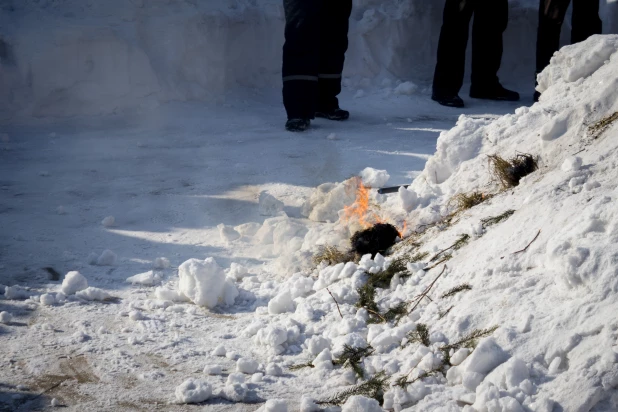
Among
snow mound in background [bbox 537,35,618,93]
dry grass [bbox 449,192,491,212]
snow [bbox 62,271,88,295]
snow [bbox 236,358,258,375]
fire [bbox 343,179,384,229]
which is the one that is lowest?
snow [bbox 62,271,88,295]

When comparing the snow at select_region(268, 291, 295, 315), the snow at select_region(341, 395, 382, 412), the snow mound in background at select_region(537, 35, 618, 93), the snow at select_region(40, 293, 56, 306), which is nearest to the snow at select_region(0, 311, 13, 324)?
the snow at select_region(40, 293, 56, 306)

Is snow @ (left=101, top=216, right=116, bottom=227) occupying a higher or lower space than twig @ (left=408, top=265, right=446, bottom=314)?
lower

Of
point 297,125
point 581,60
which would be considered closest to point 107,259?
point 581,60

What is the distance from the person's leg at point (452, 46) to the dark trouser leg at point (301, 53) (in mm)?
1742

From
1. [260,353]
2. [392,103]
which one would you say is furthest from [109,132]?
[260,353]

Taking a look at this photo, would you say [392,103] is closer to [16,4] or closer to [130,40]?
[130,40]

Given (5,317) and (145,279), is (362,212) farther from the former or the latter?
(5,317)

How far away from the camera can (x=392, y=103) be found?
340 inches

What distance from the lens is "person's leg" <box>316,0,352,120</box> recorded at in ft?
24.2

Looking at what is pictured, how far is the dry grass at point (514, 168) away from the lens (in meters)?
4.04

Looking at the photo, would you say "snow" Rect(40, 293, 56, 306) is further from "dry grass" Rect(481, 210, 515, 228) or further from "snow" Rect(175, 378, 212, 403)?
"dry grass" Rect(481, 210, 515, 228)

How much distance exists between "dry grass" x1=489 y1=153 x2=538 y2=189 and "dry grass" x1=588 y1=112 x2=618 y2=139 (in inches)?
11.7

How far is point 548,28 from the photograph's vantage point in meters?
7.89

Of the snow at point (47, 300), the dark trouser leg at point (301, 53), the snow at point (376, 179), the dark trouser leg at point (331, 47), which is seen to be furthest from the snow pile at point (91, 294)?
the dark trouser leg at point (331, 47)
